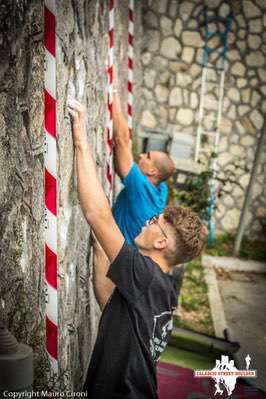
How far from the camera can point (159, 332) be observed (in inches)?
111

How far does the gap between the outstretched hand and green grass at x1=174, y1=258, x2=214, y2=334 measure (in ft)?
12.2

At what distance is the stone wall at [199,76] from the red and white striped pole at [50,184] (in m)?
6.22

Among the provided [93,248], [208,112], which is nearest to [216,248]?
[208,112]

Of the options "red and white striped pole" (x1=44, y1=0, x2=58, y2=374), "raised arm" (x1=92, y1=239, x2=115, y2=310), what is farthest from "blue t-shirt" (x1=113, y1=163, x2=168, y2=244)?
"red and white striped pole" (x1=44, y1=0, x2=58, y2=374)

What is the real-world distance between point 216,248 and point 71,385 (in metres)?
5.86

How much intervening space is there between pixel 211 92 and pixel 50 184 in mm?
6538

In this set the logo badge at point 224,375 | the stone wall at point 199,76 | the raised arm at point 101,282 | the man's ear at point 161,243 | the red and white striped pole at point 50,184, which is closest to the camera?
the red and white striped pole at point 50,184

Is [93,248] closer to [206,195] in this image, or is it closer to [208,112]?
[206,195]

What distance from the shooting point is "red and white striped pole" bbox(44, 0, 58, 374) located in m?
2.35

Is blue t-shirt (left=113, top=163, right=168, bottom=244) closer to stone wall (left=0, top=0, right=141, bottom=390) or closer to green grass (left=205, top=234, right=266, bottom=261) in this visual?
stone wall (left=0, top=0, right=141, bottom=390)

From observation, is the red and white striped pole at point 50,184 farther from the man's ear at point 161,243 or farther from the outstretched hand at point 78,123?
the man's ear at point 161,243

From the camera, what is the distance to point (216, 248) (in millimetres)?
8727

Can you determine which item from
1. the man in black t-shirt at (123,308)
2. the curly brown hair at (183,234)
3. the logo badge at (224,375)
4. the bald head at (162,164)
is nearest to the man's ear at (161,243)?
the curly brown hair at (183,234)

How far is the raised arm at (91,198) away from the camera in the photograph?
106 inches
